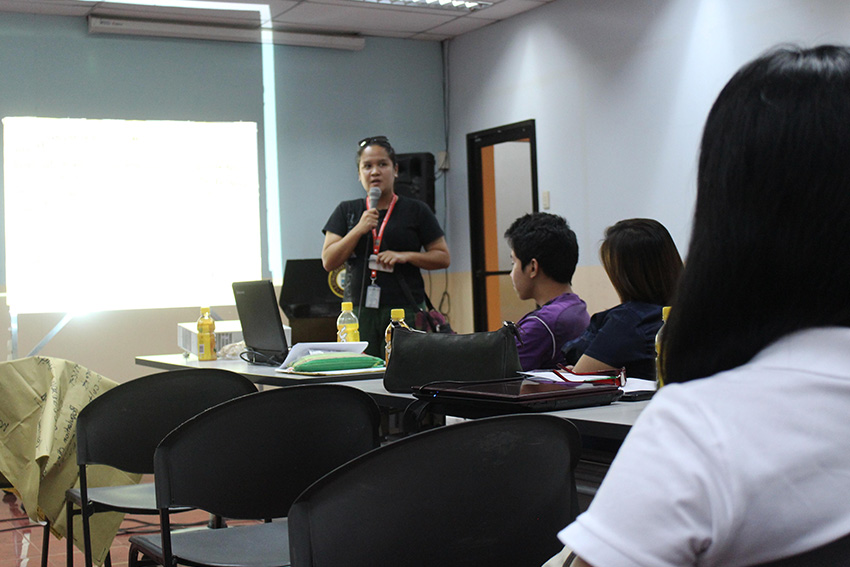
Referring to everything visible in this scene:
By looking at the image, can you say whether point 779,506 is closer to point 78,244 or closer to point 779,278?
point 779,278

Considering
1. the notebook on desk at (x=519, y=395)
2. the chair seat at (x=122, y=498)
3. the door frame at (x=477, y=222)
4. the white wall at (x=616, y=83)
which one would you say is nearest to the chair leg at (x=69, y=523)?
the chair seat at (x=122, y=498)

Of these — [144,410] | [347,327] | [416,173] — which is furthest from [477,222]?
[144,410]

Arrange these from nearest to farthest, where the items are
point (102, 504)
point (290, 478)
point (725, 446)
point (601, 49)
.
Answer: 1. point (725, 446)
2. point (290, 478)
3. point (102, 504)
4. point (601, 49)

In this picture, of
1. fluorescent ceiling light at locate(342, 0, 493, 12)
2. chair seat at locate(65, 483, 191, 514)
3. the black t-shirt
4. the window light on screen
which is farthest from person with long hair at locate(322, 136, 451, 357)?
the window light on screen

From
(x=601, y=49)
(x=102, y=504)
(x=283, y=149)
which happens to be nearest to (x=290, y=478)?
(x=102, y=504)

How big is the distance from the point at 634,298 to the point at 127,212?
4874mm

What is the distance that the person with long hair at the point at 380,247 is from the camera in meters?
3.82

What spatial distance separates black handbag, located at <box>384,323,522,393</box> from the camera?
83.7 inches

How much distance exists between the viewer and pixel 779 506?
0.60 metres

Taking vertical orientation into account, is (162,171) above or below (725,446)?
above

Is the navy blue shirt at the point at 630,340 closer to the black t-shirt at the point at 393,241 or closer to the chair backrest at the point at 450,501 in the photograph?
the chair backrest at the point at 450,501

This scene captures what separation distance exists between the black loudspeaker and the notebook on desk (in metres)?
5.49

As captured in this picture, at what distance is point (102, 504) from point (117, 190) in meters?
4.39

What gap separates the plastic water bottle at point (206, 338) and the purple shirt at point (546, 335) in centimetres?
139
